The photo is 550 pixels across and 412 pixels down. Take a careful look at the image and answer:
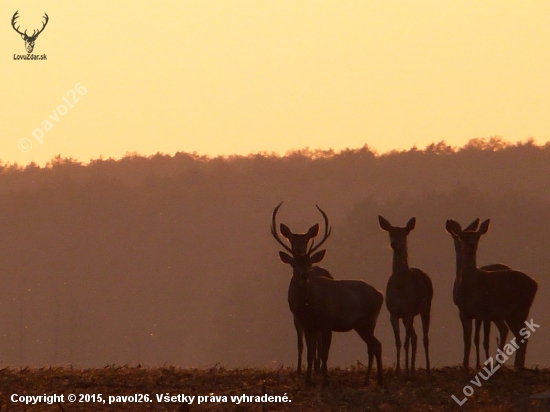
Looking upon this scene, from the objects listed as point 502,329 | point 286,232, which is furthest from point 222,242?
point 286,232

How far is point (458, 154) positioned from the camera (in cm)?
11275

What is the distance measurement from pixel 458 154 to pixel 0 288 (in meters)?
41.7

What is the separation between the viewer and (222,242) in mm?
109250

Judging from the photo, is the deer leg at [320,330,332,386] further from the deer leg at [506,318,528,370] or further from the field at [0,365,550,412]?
the deer leg at [506,318,528,370]

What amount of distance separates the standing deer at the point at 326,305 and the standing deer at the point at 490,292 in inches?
70.7

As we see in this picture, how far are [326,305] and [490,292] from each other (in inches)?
137

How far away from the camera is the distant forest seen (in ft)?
278

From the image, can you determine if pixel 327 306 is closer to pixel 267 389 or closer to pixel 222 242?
pixel 267 389

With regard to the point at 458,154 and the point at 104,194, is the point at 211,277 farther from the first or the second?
the point at 458,154

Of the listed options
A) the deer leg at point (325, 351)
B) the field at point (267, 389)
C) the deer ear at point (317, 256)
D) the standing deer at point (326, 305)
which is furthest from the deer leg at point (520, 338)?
the deer ear at point (317, 256)

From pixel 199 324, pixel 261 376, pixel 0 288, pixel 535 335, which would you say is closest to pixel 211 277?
pixel 199 324

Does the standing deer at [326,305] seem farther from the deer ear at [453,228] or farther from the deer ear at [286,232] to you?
the deer ear at [453,228]

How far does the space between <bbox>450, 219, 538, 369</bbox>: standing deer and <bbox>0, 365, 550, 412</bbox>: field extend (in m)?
1.24

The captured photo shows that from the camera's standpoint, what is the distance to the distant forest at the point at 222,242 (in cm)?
8475
